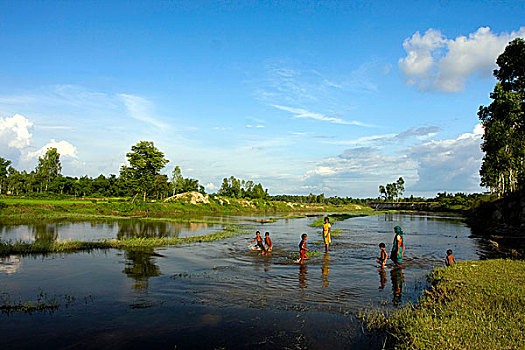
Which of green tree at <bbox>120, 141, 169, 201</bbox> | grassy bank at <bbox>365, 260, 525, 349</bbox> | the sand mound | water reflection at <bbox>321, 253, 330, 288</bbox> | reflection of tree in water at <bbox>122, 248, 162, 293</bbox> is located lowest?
reflection of tree in water at <bbox>122, 248, 162, 293</bbox>

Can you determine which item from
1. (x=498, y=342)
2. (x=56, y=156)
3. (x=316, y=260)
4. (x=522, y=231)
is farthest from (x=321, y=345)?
(x=56, y=156)

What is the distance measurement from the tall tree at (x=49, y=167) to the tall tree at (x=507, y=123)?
122009 millimetres

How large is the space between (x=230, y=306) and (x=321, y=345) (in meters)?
4.31

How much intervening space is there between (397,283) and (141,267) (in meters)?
13.9

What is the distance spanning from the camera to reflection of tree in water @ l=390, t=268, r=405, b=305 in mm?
13721

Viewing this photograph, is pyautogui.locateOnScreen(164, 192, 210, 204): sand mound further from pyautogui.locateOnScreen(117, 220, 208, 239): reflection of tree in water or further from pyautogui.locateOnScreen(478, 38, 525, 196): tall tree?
pyautogui.locateOnScreen(478, 38, 525, 196): tall tree

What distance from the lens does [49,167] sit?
4535 inches

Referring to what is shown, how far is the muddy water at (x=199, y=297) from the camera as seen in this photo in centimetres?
949

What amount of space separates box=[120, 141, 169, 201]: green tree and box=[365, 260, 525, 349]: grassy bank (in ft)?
255

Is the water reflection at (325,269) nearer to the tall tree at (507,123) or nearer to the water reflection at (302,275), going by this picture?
the water reflection at (302,275)

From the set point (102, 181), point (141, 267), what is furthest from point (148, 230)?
point (102, 181)

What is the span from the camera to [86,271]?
17.7 metres

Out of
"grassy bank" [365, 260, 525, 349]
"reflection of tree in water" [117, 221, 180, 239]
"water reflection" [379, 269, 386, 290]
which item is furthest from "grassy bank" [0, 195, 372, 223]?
"grassy bank" [365, 260, 525, 349]

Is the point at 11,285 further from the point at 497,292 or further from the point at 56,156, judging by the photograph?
the point at 56,156
